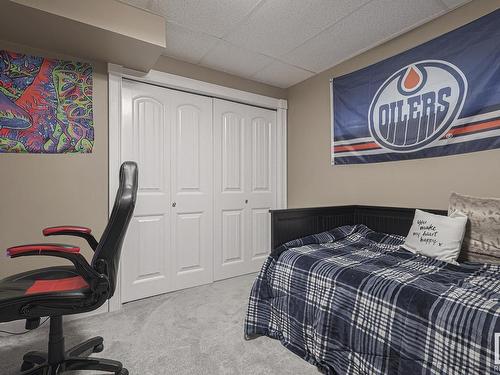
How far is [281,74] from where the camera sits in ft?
9.84

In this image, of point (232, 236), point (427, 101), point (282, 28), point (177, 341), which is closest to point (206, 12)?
point (282, 28)

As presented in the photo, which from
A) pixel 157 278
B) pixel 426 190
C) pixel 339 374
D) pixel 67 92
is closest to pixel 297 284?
pixel 339 374

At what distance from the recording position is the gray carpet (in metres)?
1.45

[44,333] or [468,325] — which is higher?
[468,325]

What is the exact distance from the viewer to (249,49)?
8.09 ft

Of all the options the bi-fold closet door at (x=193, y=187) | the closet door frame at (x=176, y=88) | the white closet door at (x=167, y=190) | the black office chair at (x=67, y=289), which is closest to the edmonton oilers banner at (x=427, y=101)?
the closet door frame at (x=176, y=88)

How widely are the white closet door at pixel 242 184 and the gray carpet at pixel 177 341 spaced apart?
0.75 m

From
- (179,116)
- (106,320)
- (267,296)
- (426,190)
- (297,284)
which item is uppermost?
(179,116)

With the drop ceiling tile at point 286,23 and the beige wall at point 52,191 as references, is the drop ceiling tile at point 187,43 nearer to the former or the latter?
the drop ceiling tile at point 286,23

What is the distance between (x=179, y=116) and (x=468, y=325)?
102 inches

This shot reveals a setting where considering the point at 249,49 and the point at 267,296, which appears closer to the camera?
the point at 267,296

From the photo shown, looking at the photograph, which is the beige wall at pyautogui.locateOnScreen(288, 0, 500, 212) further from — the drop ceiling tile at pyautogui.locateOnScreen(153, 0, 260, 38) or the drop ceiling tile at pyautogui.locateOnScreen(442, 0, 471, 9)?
the drop ceiling tile at pyautogui.locateOnScreen(153, 0, 260, 38)

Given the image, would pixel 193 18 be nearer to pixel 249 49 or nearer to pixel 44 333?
pixel 249 49

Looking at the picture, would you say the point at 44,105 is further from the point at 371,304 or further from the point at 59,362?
the point at 371,304
